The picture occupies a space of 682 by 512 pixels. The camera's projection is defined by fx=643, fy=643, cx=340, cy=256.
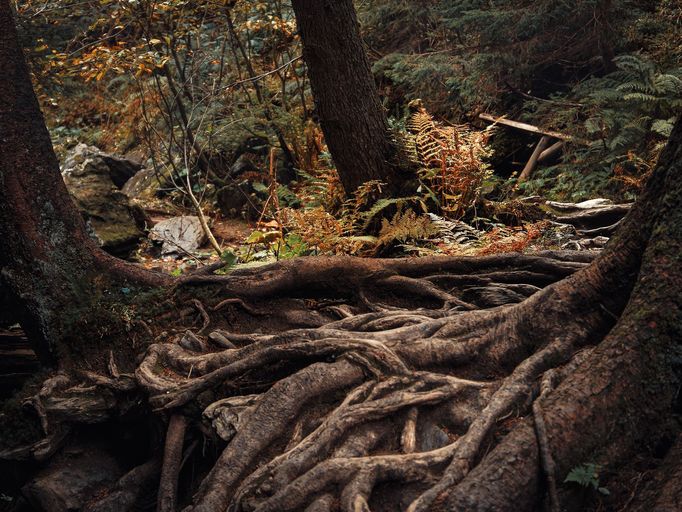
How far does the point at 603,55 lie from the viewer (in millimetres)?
9961

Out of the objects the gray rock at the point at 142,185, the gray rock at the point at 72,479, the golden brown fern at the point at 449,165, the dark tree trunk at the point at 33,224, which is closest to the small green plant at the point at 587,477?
the gray rock at the point at 72,479

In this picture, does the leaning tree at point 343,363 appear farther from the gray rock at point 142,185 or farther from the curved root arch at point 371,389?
the gray rock at point 142,185

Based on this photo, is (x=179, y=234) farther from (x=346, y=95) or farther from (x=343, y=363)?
(x=343, y=363)

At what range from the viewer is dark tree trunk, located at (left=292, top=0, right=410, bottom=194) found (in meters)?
7.54

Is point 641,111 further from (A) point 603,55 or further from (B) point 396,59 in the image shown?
(B) point 396,59

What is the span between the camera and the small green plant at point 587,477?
3168mm

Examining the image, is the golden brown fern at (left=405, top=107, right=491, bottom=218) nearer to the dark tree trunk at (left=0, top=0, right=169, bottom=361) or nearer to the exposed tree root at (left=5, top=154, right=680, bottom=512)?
the exposed tree root at (left=5, top=154, right=680, bottom=512)

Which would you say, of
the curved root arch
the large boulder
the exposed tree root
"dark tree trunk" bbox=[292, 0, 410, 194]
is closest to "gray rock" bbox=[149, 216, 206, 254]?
the large boulder

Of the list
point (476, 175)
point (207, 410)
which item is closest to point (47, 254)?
point (207, 410)

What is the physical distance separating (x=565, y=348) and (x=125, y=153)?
1622 cm

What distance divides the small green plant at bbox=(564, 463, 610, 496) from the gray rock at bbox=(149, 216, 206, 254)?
9022 millimetres

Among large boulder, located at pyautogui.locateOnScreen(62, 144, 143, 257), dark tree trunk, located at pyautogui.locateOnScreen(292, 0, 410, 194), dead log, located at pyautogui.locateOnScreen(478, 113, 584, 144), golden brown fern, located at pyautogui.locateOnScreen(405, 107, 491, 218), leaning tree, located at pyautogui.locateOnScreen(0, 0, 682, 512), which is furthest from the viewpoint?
large boulder, located at pyautogui.locateOnScreen(62, 144, 143, 257)

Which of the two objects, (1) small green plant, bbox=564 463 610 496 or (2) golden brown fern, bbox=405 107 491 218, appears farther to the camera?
(2) golden brown fern, bbox=405 107 491 218

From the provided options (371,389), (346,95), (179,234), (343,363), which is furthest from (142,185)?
(371,389)
